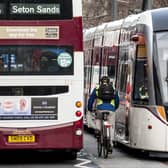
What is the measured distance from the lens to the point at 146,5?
28.7 m

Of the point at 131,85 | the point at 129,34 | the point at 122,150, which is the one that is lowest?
the point at 122,150

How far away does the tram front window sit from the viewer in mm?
15539

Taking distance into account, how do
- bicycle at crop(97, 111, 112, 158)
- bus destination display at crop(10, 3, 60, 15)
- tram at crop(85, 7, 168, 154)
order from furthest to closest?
bicycle at crop(97, 111, 112, 158)
tram at crop(85, 7, 168, 154)
bus destination display at crop(10, 3, 60, 15)

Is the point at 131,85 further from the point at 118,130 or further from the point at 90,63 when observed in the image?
the point at 90,63

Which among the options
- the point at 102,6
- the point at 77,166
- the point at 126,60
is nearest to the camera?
the point at 77,166

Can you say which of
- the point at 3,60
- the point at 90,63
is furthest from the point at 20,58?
the point at 90,63

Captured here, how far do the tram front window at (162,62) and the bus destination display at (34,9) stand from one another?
88.3 inches

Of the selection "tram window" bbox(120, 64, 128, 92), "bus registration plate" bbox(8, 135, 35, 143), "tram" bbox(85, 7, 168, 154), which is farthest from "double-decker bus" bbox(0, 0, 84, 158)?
"tram window" bbox(120, 64, 128, 92)

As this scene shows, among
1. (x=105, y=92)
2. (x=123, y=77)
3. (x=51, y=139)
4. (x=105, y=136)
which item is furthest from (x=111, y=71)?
(x=51, y=139)

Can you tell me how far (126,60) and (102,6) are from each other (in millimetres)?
38844

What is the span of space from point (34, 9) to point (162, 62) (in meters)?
2.84

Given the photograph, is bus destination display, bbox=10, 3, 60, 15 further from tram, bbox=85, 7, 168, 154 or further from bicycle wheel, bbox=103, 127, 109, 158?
bicycle wheel, bbox=103, 127, 109, 158

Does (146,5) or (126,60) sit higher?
(146,5)

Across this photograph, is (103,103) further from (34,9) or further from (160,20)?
(34,9)
